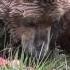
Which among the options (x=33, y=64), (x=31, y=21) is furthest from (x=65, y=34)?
(x=33, y=64)

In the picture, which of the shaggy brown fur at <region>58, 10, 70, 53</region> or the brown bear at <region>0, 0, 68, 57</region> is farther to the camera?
the shaggy brown fur at <region>58, 10, 70, 53</region>

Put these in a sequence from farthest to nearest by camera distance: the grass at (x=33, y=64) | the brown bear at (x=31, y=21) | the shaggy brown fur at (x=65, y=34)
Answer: the shaggy brown fur at (x=65, y=34)
the brown bear at (x=31, y=21)
the grass at (x=33, y=64)

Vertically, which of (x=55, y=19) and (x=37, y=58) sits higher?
(x=55, y=19)

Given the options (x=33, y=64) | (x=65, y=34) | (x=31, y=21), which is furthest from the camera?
(x=65, y=34)

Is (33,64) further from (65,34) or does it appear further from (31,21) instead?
(65,34)

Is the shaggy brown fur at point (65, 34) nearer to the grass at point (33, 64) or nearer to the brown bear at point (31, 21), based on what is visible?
the brown bear at point (31, 21)

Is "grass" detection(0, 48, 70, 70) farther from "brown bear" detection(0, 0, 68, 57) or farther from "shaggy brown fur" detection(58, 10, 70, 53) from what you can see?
"shaggy brown fur" detection(58, 10, 70, 53)

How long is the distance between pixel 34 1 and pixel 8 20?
279mm

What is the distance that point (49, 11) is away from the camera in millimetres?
2039

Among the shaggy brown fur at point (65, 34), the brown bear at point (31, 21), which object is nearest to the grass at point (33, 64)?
the brown bear at point (31, 21)

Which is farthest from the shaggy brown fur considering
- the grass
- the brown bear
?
the grass

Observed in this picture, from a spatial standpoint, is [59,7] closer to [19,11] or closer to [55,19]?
[55,19]

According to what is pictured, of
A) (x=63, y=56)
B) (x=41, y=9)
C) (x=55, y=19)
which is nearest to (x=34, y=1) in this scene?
(x=41, y=9)

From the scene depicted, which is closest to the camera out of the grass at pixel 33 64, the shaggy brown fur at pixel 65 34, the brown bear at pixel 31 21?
the grass at pixel 33 64
